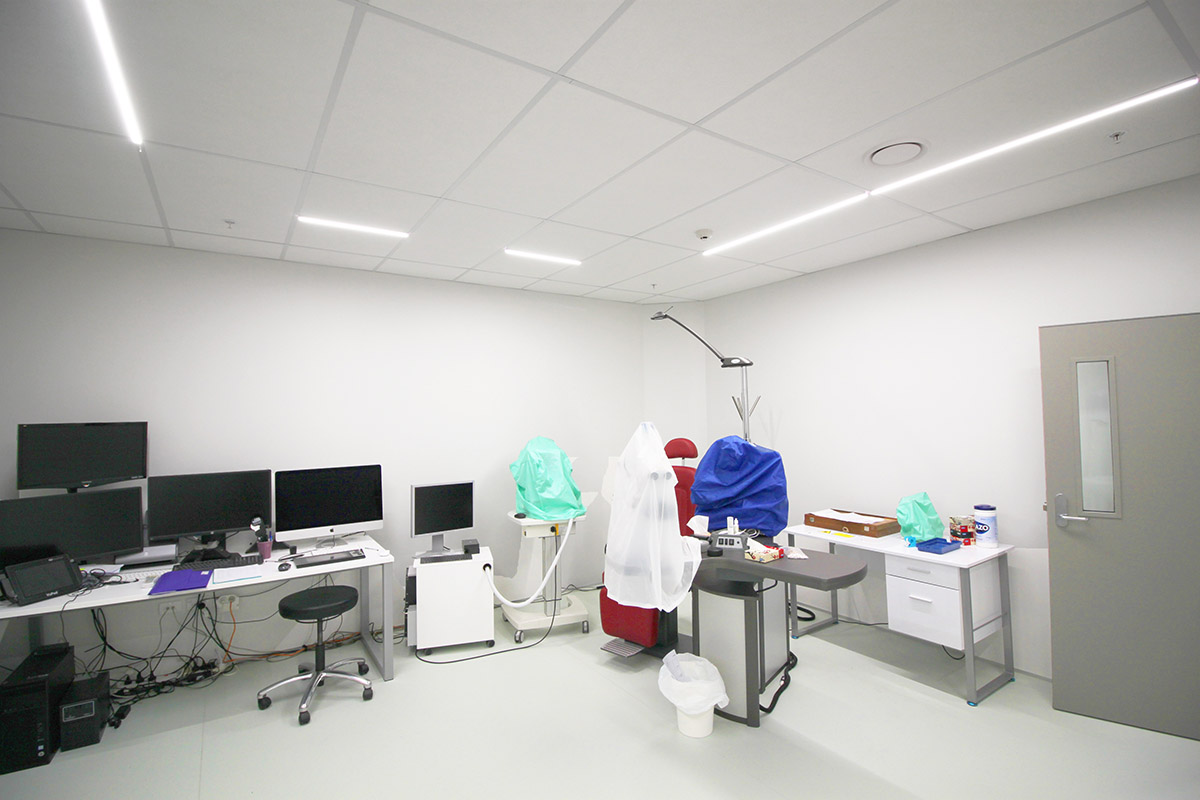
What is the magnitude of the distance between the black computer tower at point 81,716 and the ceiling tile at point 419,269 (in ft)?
9.38

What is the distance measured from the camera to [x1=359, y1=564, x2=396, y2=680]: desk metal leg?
128 inches

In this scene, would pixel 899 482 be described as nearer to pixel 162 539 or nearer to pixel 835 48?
pixel 835 48

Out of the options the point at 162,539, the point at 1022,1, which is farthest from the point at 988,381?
the point at 162,539

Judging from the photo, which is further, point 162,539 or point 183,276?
point 183,276

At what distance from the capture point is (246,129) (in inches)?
81.0

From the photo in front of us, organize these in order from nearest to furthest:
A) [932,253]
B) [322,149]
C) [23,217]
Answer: [322,149]
[23,217]
[932,253]

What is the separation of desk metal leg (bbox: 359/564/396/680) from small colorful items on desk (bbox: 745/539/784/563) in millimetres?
2096

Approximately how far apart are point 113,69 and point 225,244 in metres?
1.90

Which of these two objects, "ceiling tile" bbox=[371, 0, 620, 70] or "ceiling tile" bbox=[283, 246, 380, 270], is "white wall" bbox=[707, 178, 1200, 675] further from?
"ceiling tile" bbox=[283, 246, 380, 270]

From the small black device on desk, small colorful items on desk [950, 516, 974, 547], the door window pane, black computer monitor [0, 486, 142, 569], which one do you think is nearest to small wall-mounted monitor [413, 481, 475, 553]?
the small black device on desk

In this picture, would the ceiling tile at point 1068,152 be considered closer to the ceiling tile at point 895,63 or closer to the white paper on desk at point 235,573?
the ceiling tile at point 895,63

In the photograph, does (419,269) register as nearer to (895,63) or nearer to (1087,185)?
(895,63)

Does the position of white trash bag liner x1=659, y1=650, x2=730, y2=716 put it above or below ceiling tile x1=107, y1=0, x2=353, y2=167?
below

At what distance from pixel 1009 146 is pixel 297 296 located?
4159 millimetres
